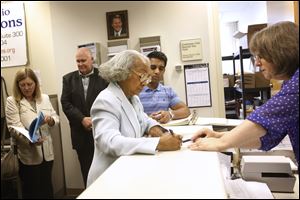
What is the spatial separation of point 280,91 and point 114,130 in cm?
54

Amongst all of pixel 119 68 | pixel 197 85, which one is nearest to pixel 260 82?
pixel 197 85

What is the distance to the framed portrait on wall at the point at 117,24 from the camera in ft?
8.43

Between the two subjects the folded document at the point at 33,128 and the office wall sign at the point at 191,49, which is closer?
the folded document at the point at 33,128

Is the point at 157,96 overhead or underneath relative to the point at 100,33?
underneath

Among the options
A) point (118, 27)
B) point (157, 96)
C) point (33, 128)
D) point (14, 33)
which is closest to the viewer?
point (33, 128)

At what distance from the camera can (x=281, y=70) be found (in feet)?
2.63

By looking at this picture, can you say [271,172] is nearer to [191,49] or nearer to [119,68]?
[119,68]

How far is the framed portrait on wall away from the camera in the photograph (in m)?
2.57

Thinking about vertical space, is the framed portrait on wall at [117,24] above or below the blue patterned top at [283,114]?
above

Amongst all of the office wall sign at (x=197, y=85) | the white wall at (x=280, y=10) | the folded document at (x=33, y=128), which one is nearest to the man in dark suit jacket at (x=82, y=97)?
the folded document at (x=33, y=128)

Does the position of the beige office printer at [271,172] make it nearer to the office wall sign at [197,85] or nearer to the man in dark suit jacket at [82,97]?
the office wall sign at [197,85]

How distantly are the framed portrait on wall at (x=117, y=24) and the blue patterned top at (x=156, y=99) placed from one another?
2.31 feet

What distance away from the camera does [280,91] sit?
0.78 m

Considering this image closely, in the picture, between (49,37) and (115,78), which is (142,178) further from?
(49,37)
